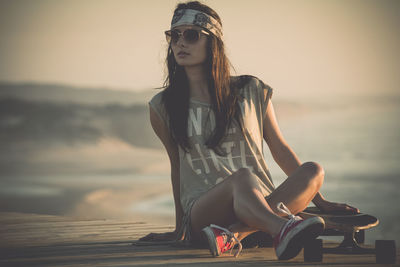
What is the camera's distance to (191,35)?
129 inches

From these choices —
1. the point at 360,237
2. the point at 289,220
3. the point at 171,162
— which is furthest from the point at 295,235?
the point at 171,162

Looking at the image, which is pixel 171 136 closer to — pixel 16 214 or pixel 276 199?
pixel 276 199

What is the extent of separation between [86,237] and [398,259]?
1.88m

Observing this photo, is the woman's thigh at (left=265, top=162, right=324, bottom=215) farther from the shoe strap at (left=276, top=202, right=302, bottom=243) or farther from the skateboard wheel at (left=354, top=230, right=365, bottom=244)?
the skateboard wheel at (left=354, top=230, right=365, bottom=244)

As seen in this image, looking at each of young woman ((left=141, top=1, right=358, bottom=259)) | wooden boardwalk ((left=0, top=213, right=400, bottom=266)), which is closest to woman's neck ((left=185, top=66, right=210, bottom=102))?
young woman ((left=141, top=1, right=358, bottom=259))

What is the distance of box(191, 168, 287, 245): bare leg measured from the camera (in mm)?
2646

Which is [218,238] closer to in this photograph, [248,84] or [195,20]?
[248,84]

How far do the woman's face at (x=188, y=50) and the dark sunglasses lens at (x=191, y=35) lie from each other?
2 centimetres

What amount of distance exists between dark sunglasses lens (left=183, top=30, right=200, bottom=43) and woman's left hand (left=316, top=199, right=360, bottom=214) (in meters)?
1.09

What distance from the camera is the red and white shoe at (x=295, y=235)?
2.40m

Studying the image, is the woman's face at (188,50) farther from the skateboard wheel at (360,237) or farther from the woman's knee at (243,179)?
the skateboard wheel at (360,237)

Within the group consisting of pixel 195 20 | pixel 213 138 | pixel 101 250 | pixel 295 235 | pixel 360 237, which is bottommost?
pixel 101 250

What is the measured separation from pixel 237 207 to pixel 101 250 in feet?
2.60

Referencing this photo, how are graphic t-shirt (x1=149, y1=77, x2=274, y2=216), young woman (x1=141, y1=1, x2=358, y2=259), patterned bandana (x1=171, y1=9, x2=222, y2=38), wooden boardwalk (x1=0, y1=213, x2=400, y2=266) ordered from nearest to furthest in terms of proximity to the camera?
wooden boardwalk (x1=0, y1=213, x2=400, y2=266) < young woman (x1=141, y1=1, x2=358, y2=259) < graphic t-shirt (x1=149, y1=77, x2=274, y2=216) < patterned bandana (x1=171, y1=9, x2=222, y2=38)
